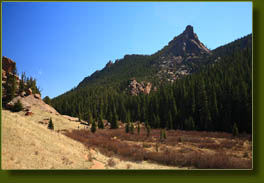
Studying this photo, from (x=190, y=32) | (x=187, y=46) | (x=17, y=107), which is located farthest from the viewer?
(x=190, y=32)

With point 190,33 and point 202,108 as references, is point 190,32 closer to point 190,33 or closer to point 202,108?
point 190,33

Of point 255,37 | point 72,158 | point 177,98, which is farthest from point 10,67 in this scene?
point 177,98

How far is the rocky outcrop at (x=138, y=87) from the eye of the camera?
355ft

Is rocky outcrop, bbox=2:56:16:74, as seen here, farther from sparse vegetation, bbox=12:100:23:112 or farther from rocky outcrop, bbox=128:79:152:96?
rocky outcrop, bbox=128:79:152:96

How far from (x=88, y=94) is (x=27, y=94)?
50973 millimetres

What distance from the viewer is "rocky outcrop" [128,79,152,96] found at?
108 meters

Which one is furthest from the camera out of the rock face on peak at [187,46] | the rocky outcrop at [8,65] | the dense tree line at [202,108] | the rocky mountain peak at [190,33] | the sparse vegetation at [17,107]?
the rocky mountain peak at [190,33]

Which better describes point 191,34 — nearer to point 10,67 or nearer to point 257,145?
point 10,67

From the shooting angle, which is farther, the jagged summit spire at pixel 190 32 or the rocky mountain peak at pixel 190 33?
the jagged summit spire at pixel 190 32

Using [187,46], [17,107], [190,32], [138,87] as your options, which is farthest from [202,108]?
[190,32]

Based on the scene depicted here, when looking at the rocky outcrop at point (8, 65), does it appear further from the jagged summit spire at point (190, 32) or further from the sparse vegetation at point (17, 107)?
the jagged summit spire at point (190, 32)

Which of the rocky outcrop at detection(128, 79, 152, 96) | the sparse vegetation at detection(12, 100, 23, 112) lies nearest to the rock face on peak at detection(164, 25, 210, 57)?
the rocky outcrop at detection(128, 79, 152, 96)

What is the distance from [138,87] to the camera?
112625 mm

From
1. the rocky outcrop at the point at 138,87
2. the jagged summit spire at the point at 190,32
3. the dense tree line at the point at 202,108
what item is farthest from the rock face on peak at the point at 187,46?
the dense tree line at the point at 202,108
